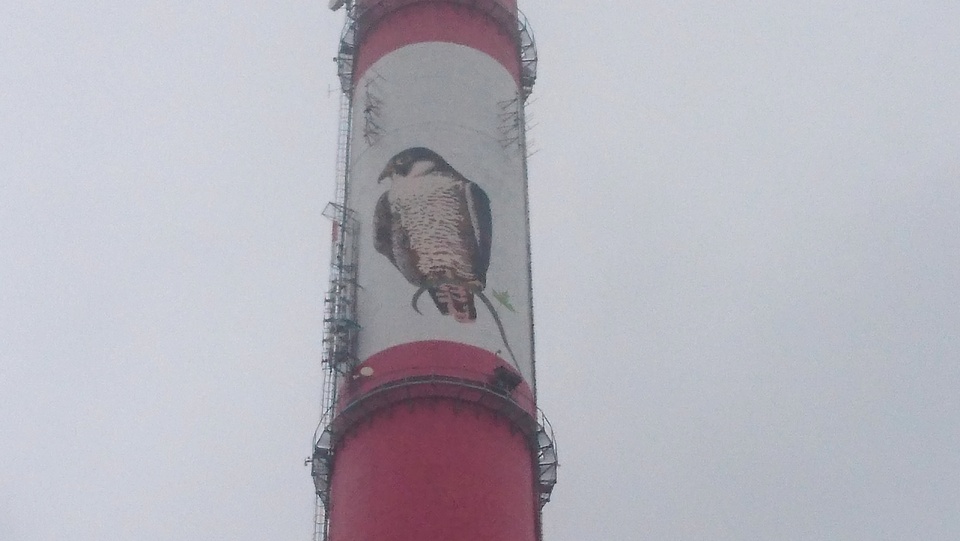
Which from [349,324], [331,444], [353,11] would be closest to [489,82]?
[353,11]

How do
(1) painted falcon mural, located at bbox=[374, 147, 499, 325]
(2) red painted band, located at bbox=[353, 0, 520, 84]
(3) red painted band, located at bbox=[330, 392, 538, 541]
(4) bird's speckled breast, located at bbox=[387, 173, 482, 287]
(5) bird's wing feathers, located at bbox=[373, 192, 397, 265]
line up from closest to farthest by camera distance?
(3) red painted band, located at bbox=[330, 392, 538, 541]
(1) painted falcon mural, located at bbox=[374, 147, 499, 325]
(4) bird's speckled breast, located at bbox=[387, 173, 482, 287]
(5) bird's wing feathers, located at bbox=[373, 192, 397, 265]
(2) red painted band, located at bbox=[353, 0, 520, 84]

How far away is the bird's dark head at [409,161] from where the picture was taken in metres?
45.3

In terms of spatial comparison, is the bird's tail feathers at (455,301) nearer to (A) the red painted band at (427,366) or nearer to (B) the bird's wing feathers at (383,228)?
(A) the red painted band at (427,366)

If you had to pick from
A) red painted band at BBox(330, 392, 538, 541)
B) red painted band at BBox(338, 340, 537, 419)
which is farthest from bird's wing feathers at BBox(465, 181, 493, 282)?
red painted band at BBox(330, 392, 538, 541)

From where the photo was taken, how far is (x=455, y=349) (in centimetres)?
4131

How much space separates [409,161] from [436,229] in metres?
3.26

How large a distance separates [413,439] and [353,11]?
20.2 metres

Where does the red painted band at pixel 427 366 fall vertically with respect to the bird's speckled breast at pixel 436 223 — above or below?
below

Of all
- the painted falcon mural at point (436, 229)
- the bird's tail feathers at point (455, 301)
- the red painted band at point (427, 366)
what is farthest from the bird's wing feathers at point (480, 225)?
the red painted band at point (427, 366)

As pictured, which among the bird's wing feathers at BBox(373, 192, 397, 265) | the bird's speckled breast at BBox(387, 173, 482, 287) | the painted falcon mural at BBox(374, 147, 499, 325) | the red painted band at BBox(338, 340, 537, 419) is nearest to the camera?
the red painted band at BBox(338, 340, 537, 419)

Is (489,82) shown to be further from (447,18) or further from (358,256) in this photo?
(358,256)

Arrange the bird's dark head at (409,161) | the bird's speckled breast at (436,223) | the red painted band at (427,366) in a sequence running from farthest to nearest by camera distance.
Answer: the bird's dark head at (409,161) < the bird's speckled breast at (436,223) < the red painted band at (427,366)

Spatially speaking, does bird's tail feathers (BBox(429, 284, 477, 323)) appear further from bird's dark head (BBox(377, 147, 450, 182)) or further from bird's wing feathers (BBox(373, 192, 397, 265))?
bird's dark head (BBox(377, 147, 450, 182))

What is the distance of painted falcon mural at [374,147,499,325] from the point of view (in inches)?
1676
